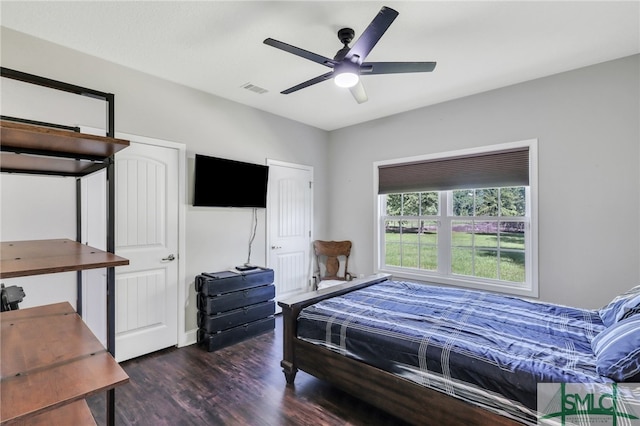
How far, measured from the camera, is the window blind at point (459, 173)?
133 inches

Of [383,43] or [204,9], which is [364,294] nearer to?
[383,43]

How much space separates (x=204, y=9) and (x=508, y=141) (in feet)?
10.5

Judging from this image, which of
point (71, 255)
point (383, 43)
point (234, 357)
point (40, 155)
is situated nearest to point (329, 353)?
point (234, 357)

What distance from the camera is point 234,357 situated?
3.05 metres

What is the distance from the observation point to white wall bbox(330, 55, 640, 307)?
2.76m

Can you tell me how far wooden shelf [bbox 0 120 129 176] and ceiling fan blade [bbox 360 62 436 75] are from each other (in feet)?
5.78

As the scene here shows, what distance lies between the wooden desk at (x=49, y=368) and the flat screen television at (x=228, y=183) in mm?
2282

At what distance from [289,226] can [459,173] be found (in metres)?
2.40

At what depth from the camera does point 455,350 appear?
1764mm

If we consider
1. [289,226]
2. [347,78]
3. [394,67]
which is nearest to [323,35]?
[347,78]

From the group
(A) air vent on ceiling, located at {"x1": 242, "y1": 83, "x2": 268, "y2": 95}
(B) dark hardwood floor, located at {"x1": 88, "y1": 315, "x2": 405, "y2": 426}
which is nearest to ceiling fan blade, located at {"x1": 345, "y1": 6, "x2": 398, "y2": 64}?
(A) air vent on ceiling, located at {"x1": 242, "y1": 83, "x2": 268, "y2": 95}

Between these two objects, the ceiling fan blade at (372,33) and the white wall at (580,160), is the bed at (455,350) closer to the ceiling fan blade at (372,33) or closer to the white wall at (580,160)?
the white wall at (580,160)

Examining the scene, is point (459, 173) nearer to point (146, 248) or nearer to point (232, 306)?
point (232, 306)

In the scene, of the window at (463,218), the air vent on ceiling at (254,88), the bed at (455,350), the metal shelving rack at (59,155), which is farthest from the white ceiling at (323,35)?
the bed at (455,350)
